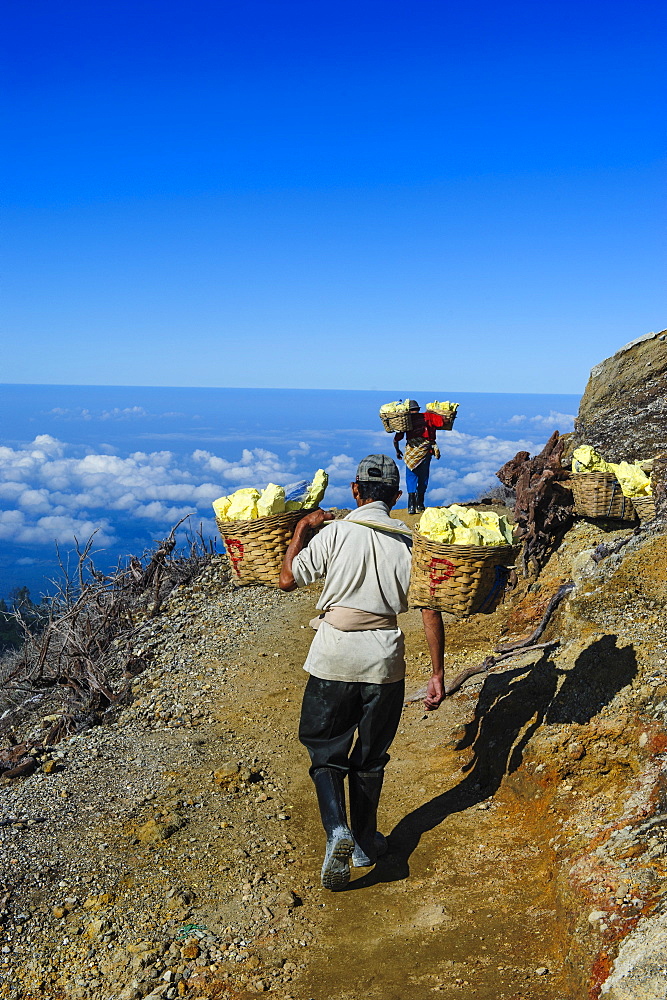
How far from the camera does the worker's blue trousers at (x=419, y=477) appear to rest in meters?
11.7

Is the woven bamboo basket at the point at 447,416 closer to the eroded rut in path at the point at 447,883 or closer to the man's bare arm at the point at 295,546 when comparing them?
the eroded rut in path at the point at 447,883

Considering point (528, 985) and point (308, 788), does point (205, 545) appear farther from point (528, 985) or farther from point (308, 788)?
point (528, 985)

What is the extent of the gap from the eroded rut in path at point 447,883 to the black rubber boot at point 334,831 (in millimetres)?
137

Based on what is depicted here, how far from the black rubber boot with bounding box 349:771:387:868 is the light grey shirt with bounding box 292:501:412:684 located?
527 millimetres

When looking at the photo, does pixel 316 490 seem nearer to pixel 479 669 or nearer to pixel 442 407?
pixel 479 669

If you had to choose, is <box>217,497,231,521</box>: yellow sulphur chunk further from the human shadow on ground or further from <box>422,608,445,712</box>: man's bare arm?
the human shadow on ground

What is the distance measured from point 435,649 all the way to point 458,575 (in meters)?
0.64

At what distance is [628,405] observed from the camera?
1157 centimetres

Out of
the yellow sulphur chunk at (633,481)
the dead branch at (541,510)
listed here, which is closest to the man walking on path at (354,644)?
the dead branch at (541,510)

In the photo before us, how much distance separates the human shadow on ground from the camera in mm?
4125

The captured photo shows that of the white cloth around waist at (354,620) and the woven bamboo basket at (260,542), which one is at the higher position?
the woven bamboo basket at (260,542)

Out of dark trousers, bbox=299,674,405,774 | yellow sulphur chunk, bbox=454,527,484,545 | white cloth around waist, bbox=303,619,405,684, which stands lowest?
dark trousers, bbox=299,674,405,774

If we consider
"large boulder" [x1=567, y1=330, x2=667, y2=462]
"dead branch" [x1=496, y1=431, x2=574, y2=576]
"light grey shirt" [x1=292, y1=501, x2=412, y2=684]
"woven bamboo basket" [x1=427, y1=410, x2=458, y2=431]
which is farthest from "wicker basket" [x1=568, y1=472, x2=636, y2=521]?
"light grey shirt" [x1=292, y1=501, x2=412, y2=684]

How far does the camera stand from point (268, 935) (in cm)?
339
